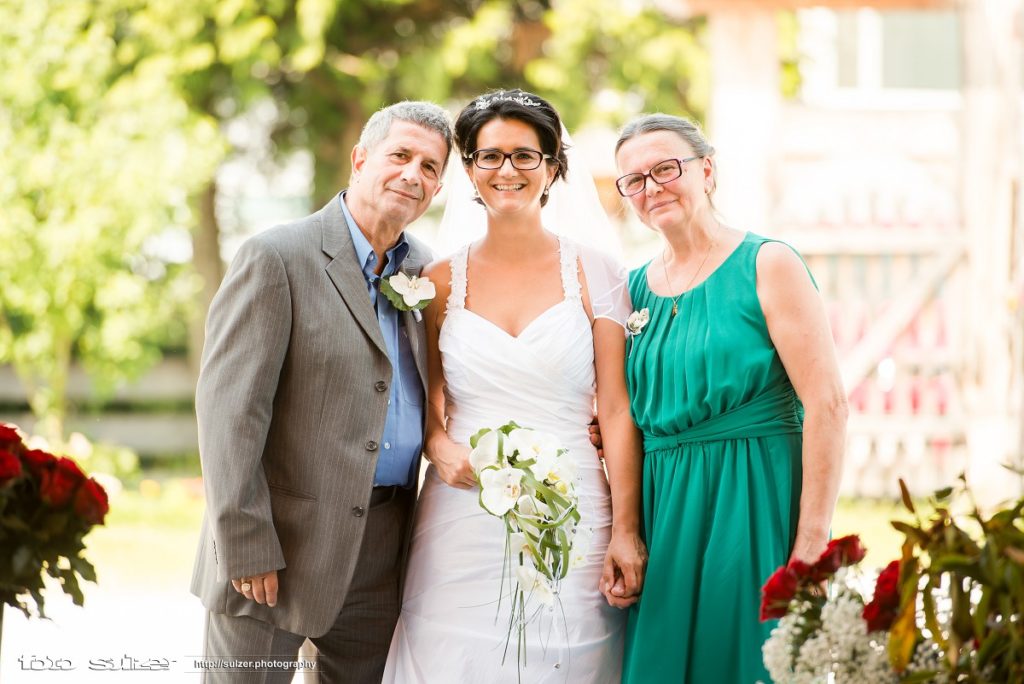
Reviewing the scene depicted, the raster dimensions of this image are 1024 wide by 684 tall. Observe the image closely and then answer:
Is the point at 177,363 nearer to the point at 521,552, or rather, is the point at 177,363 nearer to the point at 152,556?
the point at 152,556

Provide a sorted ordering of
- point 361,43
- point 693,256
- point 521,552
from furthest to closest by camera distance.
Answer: point 361,43 < point 693,256 < point 521,552

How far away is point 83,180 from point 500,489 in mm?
8051

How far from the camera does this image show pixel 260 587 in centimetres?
306

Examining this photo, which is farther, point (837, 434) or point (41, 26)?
point (41, 26)

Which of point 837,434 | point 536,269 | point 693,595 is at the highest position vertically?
point 536,269

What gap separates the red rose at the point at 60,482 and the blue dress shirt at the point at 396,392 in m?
0.94

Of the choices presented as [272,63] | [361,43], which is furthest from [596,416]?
[361,43]

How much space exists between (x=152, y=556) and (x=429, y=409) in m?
4.67

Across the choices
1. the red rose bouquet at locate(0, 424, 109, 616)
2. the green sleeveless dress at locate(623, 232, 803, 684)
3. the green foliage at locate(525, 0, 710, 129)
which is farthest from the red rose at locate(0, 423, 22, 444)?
the green foliage at locate(525, 0, 710, 129)

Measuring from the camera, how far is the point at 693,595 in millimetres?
3049

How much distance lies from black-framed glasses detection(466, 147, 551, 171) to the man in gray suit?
0.15 metres

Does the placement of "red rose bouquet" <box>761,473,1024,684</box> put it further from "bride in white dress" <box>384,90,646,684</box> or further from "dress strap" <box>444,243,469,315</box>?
"dress strap" <box>444,243,469,315</box>

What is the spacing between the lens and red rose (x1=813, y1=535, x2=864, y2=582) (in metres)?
2.23

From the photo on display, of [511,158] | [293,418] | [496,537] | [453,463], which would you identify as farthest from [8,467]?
[511,158]
